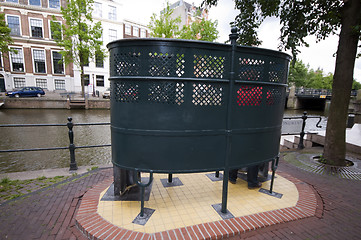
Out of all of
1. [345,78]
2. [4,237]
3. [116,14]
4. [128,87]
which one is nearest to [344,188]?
[345,78]

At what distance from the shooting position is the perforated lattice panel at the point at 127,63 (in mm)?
2695

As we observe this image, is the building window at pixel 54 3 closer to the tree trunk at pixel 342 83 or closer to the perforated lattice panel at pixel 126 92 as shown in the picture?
the perforated lattice panel at pixel 126 92

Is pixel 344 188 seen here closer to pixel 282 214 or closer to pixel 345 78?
pixel 282 214

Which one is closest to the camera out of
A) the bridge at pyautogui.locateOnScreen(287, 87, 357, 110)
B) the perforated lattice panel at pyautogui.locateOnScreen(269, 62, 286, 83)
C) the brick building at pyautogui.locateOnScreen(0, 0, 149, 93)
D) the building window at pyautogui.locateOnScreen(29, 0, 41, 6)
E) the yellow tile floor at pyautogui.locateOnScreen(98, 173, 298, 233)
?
the yellow tile floor at pyautogui.locateOnScreen(98, 173, 298, 233)

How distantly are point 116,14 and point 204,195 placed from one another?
40.9 m

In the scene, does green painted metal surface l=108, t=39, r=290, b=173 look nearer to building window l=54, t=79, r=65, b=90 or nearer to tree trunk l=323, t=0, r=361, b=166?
tree trunk l=323, t=0, r=361, b=166

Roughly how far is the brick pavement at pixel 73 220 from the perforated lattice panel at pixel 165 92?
7.23ft

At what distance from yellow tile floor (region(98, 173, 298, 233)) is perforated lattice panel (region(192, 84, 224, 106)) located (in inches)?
73.2

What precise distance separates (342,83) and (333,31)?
224cm

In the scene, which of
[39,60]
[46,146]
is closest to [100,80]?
[39,60]

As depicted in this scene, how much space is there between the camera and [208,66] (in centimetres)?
277

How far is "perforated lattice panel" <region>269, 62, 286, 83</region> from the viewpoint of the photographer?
3199 mm

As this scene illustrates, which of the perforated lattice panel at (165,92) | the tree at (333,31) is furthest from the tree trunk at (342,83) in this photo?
the perforated lattice panel at (165,92)

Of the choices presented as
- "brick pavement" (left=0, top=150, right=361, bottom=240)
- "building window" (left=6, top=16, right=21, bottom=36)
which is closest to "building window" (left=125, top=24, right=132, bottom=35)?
"building window" (left=6, top=16, right=21, bottom=36)
